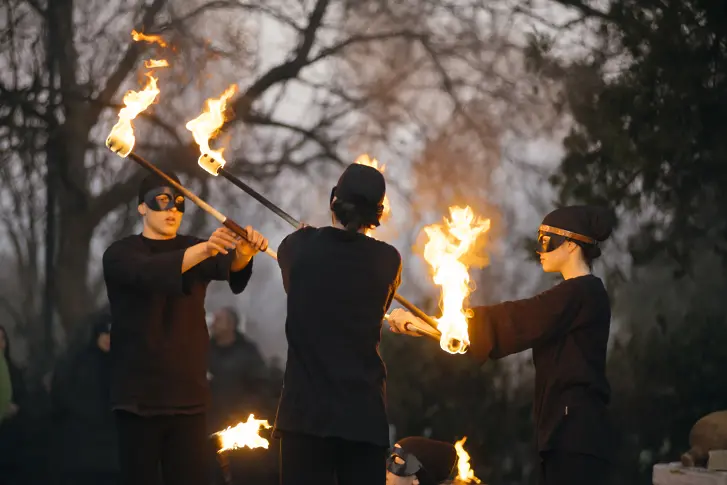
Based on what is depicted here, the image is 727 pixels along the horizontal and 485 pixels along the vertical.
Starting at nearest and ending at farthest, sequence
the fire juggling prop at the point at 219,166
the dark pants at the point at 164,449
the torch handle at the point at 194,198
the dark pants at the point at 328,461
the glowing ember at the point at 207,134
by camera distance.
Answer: the dark pants at the point at 328,461 < the dark pants at the point at 164,449 < the torch handle at the point at 194,198 < the fire juggling prop at the point at 219,166 < the glowing ember at the point at 207,134

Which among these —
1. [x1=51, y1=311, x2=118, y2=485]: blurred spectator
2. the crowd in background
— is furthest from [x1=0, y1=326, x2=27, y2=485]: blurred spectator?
[x1=51, y1=311, x2=118, y2=485]: blurred spectator

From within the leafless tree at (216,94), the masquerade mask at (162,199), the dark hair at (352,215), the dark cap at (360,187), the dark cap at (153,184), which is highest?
the leafless tree at (216,94)

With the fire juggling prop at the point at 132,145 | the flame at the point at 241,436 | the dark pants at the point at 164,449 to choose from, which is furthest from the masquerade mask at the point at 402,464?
the fire juggling prop at the point at 132,145

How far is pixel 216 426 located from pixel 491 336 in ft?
10.1

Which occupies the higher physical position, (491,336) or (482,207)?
(482,207)

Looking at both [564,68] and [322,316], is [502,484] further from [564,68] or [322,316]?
[322,316]

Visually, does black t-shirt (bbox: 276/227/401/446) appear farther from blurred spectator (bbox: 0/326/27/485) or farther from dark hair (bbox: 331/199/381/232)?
blurred spectator (bbox: 0/326/27/485)

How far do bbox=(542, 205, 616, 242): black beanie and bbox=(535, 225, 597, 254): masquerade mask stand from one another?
0.5 inches

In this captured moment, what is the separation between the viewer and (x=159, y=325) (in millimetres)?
3648

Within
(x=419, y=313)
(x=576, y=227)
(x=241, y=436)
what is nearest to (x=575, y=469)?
(x=419, y=313)

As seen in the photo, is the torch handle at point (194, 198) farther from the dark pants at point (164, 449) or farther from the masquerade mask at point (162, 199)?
the dark pants at point (164, 449)

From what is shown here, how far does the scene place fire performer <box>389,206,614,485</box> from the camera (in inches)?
140

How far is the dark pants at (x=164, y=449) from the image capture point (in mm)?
3516

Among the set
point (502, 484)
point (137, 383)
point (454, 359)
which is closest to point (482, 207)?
point (454, 359)
